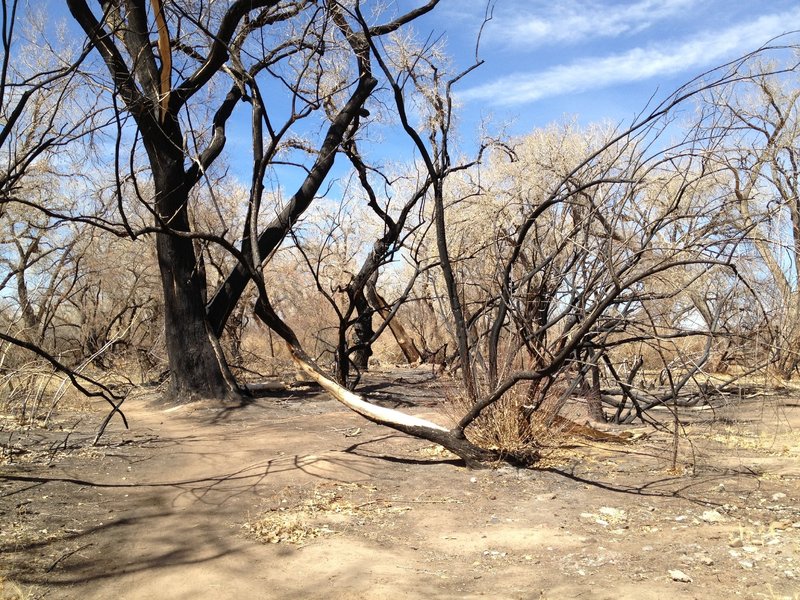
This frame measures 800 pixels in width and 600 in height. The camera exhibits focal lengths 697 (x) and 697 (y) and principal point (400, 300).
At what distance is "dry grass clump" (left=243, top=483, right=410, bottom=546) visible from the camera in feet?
15.3

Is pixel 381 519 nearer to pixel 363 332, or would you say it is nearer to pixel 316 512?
pixel 316 512

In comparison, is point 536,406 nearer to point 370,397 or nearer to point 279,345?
point 370,397

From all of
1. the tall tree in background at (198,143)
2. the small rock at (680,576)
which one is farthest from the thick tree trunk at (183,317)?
the small rock at (680,576)

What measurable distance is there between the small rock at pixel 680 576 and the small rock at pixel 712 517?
Answer: 1188 mm

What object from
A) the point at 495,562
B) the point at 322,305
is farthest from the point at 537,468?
the point at 322,305

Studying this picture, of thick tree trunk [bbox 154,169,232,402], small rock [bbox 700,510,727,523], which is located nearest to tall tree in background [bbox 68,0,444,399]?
thick tree trunk [bbox 154,169,232,402]

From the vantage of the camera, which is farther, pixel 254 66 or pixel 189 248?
pixel 189 248

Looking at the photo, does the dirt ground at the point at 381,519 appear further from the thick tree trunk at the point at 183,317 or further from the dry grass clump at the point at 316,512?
the thick tree trunk at the point at 183,317

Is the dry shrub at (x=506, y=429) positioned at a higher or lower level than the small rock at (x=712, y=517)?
higher

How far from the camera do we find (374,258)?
12.2 metres

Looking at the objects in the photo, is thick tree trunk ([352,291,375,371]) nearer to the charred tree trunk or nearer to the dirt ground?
the charred tree trunk

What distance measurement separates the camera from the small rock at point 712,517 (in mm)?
4703

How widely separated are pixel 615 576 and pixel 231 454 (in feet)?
14.2

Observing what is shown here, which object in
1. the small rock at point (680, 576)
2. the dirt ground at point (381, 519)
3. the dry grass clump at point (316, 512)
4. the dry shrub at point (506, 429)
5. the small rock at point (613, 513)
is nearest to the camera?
the small rock at point (680, 576)
